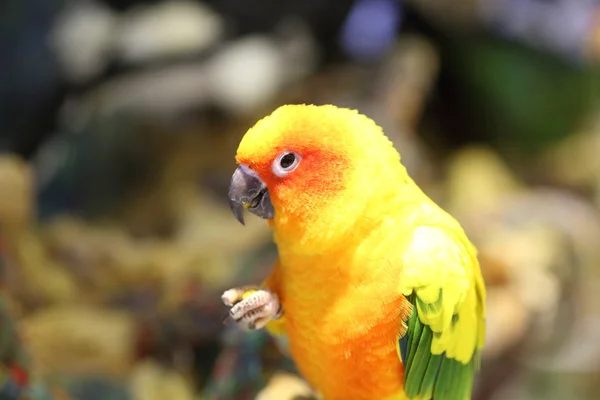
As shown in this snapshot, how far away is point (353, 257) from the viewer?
65 cm

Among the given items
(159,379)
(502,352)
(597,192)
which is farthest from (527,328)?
(597,192)

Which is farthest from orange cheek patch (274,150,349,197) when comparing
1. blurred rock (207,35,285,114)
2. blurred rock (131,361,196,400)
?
blurred rock (207,35,285,114)

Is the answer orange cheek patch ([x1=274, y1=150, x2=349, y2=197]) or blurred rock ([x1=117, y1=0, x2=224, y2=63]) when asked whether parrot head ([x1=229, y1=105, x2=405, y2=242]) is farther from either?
blurred rock ([x1=117, y1=0, x2=224, y2=63])

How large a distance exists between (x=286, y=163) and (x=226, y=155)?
1.41 metres

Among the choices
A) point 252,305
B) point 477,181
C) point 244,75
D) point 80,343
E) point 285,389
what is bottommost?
point 80,343

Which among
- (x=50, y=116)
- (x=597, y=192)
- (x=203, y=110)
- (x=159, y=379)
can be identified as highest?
(x=597, y=192)

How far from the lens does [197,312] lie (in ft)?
4.44

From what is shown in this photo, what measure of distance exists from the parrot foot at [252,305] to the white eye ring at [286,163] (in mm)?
145

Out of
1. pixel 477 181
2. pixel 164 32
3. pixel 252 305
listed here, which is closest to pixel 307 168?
pixel 252 305

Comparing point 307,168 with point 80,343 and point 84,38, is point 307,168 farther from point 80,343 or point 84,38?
point 84,38

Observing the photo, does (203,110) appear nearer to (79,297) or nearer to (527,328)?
(79,297)

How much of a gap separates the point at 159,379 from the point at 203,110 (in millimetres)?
1146

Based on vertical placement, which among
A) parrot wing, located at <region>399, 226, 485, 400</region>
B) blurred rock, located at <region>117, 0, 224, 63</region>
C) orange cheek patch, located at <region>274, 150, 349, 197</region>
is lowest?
parrot wing, located at <region>399, 226, 485, 400</region>

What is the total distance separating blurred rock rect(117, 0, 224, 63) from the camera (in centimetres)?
226
